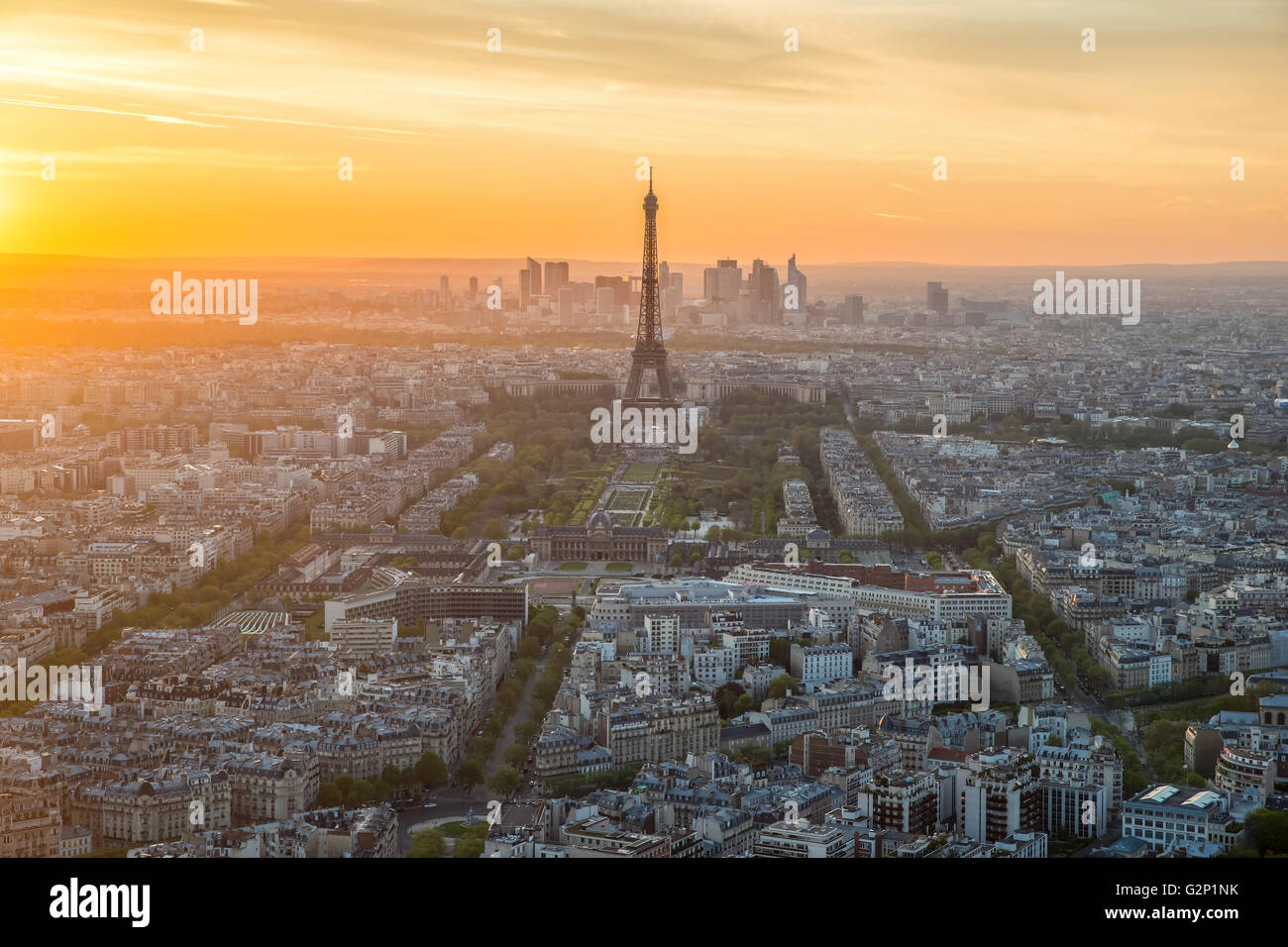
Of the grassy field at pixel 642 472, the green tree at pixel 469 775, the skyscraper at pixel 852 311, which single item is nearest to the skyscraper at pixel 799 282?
the skyscraper at pixel 852 311

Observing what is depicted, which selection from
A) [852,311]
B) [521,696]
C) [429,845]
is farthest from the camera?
[852,311]

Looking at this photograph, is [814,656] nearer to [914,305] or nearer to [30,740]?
[30,740]

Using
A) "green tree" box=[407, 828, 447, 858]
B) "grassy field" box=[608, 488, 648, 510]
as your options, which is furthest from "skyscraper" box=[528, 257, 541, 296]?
"green tree" box=[407, 828, 447, 858]

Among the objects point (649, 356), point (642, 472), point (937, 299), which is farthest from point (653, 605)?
point (937, 299)

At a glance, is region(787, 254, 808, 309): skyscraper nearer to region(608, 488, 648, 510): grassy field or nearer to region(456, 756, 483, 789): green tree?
region(608, 488, 648, 510): grassy field

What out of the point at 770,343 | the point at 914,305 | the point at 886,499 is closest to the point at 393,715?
the point at 886,499

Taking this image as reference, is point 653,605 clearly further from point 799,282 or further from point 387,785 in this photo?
point 799,282
